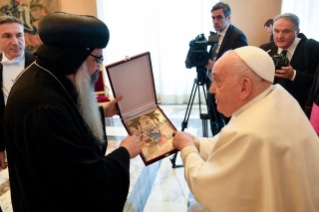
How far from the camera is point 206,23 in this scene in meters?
5.21

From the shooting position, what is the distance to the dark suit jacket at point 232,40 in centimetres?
293

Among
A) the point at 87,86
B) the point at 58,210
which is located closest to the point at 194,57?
the point at 87,86

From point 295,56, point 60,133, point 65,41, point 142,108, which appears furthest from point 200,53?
point 60,133

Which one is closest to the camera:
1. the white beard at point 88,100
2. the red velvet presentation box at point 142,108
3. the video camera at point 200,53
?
the white beard at point 88,100

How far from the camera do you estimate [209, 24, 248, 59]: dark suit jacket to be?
293cm

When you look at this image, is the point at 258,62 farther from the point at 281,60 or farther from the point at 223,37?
the point at 223,37

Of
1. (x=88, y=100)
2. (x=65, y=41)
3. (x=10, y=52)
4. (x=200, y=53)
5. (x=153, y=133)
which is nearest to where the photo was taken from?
(x=65, y=41)

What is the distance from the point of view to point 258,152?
1089 millimetres

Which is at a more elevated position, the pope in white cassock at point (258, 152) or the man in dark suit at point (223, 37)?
the man in dark suit at point (223, 37)

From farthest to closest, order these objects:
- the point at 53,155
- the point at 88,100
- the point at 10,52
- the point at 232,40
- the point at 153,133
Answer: the point at 232,40, the point at 10,52, the point at 153,133, the point at 88,100, the point at 53,155

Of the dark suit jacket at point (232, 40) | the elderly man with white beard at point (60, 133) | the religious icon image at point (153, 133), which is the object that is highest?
the dark suit jacket at point (232, 40)

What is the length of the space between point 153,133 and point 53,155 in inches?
35.2

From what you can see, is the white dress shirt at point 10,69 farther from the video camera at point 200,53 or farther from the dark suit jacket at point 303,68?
the dark suit jacket at point 303,68

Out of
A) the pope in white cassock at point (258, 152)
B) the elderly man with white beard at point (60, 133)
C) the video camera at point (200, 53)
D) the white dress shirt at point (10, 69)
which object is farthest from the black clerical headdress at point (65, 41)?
the video camera at point (200, 53)
